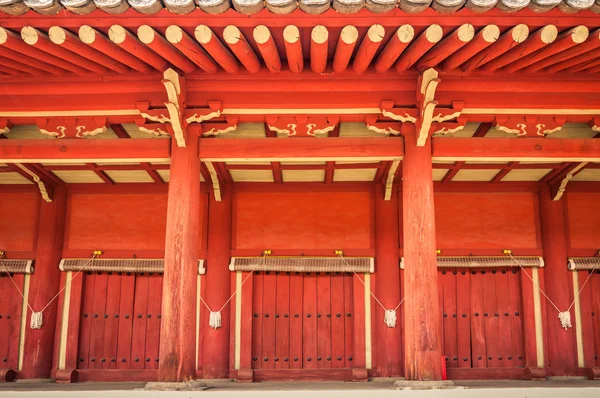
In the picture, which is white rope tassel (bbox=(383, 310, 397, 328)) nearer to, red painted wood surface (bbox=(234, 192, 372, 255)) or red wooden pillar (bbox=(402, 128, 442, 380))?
red painted wood surface (bbox=(234, 192, 372, 255))

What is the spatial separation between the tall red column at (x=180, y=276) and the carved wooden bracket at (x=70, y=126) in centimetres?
107

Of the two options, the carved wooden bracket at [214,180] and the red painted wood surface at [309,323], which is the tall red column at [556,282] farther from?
the carved wooden bracket at [214,180]

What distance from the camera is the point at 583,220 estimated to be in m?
10.3

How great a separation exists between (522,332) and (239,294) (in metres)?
4.39

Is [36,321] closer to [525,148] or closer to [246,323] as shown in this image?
[246,323]

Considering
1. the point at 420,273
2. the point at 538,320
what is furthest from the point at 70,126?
the point at 538,320

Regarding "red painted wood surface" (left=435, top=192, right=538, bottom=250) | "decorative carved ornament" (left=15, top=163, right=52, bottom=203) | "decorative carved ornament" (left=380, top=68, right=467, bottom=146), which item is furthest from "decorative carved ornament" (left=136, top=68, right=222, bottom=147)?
"red painted wood surface" (left=435, top=192, right=538, bottom=250)

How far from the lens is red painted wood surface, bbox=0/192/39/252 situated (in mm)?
10266

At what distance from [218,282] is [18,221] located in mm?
3394

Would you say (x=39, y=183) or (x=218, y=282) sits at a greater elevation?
(x=39, y=183)

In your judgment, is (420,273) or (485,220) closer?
→ (420,273)

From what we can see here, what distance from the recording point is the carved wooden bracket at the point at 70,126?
7586 mm

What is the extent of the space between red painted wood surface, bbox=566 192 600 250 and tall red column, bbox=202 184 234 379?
5.38 meters

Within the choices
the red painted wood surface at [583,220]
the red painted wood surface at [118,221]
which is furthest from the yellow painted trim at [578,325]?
the red painted wood surface at [118,221]
